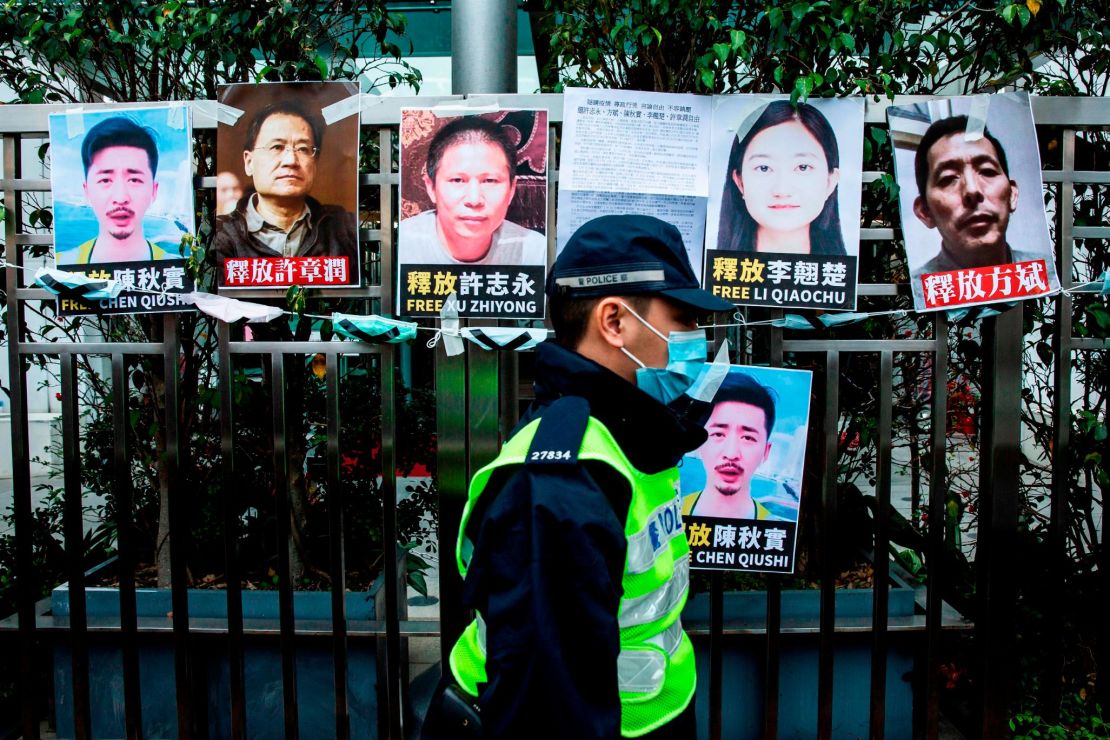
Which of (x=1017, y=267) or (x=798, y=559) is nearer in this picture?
(x=1017, y=267)

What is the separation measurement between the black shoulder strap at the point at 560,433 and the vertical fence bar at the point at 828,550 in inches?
73.5

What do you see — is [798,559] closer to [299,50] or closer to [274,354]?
[274,354]

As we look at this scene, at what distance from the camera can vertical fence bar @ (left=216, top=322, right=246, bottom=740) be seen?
360 cm

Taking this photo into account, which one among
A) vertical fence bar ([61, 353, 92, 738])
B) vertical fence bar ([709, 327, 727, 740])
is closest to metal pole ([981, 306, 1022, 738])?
vertical fence bar ([709, 327, 727, 740])

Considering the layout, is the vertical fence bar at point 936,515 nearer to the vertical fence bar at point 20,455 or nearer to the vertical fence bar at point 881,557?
the vertical fence bar at point 881,557

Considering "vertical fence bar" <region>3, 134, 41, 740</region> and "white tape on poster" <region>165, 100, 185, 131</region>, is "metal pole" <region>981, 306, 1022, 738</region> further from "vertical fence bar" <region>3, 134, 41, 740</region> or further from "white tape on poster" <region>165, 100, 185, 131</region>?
"vertical fence bar" <region>3, 134, 41, 740</region>

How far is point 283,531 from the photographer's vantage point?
11.8 ft

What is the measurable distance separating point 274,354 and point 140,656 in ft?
5.18

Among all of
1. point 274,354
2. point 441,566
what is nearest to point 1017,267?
point 441,566

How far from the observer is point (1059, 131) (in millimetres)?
3793

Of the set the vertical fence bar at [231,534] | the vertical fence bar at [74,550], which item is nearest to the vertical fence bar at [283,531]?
the vertical fence bar at [231,534]

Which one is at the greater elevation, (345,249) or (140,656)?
(345,249)

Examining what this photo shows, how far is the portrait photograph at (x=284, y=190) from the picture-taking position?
141 inches

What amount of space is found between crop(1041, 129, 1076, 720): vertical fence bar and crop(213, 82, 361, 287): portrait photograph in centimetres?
285
